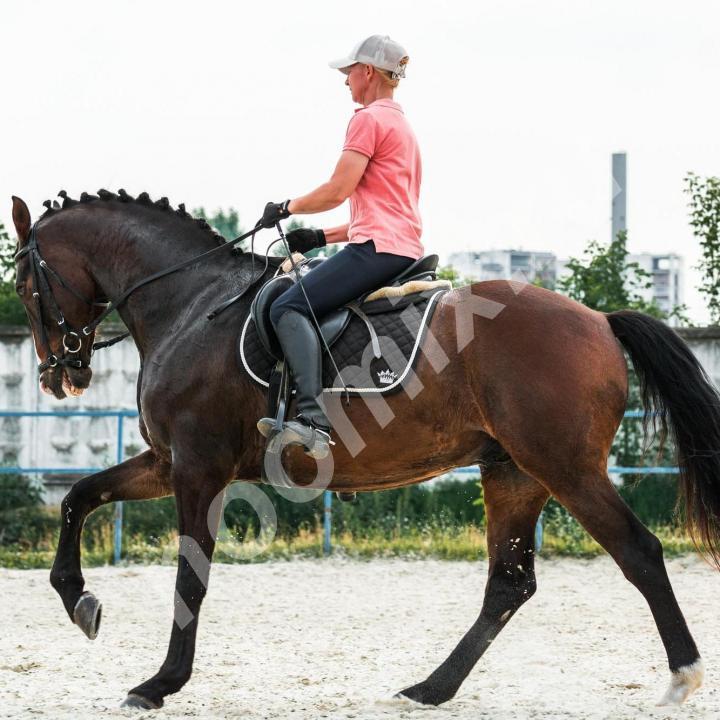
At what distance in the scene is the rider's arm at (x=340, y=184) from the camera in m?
5.47

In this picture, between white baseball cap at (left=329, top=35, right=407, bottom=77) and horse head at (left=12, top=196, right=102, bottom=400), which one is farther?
horse head at (left=12, top=196, right=102, bottom=400)

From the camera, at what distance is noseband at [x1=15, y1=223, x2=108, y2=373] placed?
6.20 metres

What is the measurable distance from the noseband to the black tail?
2.72 meters

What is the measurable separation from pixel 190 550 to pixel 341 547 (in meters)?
6.10

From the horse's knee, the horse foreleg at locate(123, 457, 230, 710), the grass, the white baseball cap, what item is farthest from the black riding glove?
the grass

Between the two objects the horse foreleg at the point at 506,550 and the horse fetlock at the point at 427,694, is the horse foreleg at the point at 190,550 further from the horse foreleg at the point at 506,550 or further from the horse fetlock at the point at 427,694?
the horse foreleg at the point at 506,550

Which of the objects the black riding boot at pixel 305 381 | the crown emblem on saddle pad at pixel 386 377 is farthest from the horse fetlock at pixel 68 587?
the crown emblem on saddle pad at pixel 386 377

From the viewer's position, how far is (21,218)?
6.33 metres

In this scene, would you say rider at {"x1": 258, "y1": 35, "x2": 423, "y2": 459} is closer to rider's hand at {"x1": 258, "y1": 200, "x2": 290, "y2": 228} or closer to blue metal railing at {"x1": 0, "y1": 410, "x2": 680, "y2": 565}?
rider's hand at {"x1": 258, "y1": 200, "x2": 290, "y2": 228}

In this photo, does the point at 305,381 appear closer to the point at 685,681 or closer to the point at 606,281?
the point at 685,681

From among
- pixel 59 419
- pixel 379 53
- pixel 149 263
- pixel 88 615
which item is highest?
pixel 379 53

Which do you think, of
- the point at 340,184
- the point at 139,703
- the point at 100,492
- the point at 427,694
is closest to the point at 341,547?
the point at 100,492

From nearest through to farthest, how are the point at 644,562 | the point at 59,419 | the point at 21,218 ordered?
1. the point at 644,562
2. the point at 21,218
3. the point at 59,419

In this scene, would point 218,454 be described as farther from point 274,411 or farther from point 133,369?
→ point 133,369
